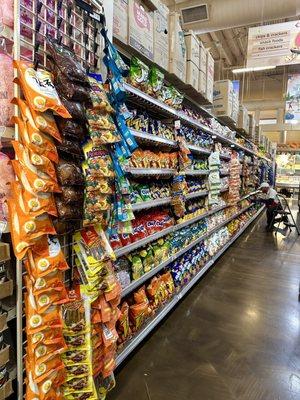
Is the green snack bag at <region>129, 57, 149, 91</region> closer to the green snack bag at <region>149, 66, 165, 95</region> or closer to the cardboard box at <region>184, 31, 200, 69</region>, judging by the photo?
the green snack bag at <region>149, 66, 165, 95</region>

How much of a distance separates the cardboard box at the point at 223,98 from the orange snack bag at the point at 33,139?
426 cm

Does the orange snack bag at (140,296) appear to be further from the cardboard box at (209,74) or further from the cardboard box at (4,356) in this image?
the cardboard box at (209,74)

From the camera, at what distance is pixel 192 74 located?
3174mm

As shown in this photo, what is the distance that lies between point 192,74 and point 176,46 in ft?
1.72

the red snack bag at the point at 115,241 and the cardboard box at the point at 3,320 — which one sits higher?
the red snack bag at the point at 115,241

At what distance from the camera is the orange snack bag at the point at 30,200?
4.15 feet

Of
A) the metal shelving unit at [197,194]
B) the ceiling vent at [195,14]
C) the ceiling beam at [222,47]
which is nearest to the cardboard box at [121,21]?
the metal shelving unit at [197,194]

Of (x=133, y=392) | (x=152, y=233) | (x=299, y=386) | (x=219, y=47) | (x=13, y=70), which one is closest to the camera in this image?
(x=13, y=70)

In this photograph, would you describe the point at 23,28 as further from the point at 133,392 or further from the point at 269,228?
the point at 269,228

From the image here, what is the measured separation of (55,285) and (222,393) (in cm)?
148

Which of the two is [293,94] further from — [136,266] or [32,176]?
[32,176]

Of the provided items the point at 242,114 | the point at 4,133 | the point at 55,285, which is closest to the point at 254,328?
the point at 55,285

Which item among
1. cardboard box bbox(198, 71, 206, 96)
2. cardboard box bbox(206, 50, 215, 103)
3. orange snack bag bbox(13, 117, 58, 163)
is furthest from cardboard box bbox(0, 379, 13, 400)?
cardboard box bbox(206, 50, 215, 103)

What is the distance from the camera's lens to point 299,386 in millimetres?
2178
